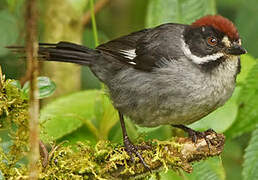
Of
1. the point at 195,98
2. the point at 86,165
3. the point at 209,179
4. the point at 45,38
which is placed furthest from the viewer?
the point at 45,38

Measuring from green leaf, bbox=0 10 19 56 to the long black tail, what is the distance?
382mm

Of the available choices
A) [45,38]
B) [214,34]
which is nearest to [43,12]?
[45,38]

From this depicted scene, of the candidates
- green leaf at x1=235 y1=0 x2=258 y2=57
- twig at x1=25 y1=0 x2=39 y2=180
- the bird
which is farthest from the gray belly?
twig at x1=25 y1=0 x2=39 y2=180

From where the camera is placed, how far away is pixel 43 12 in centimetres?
486

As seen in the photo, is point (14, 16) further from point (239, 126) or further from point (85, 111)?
point (239, 126)

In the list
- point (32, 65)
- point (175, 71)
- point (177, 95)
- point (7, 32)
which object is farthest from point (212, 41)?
point (32, 65)

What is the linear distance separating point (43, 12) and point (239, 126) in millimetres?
2387

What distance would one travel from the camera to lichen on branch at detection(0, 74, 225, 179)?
8.21 feet

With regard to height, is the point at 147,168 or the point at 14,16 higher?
the point at 14,16

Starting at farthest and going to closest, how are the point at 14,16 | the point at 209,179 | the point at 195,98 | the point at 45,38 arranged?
the point at 45,38, the point at 14,16, the point at 195,98, the point at 209,179

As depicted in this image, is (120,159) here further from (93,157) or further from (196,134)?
(196,134)

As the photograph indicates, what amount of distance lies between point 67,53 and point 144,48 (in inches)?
29.3

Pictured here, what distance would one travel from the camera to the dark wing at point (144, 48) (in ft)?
12.1

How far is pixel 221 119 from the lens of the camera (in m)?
3.42
